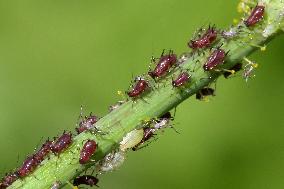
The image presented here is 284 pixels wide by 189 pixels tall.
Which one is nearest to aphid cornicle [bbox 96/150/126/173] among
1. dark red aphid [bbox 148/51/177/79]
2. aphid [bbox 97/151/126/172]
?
aphid [bbox 97/151/126/172]

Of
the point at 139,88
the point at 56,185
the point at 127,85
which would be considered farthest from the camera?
the point at 127,85

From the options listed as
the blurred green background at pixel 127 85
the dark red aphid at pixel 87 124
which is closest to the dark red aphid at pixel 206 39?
the dark red aphid at pixel 87 124

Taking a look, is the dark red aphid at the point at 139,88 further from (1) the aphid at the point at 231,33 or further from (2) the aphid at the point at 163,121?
(1) the aphid at the point at 231,33

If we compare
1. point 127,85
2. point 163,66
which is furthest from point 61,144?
point 127,85

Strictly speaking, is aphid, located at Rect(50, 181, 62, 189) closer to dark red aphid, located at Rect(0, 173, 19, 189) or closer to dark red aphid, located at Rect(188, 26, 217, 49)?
dark red aphid, located at Rect(0, 173, 19, 189)

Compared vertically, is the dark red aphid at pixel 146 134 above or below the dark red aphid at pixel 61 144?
below

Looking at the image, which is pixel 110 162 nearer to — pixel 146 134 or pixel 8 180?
pixel 146 134

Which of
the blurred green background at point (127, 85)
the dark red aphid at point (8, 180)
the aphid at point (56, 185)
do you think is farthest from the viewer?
the blurred green background at point (127, 85)

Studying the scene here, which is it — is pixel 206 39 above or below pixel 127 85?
below
